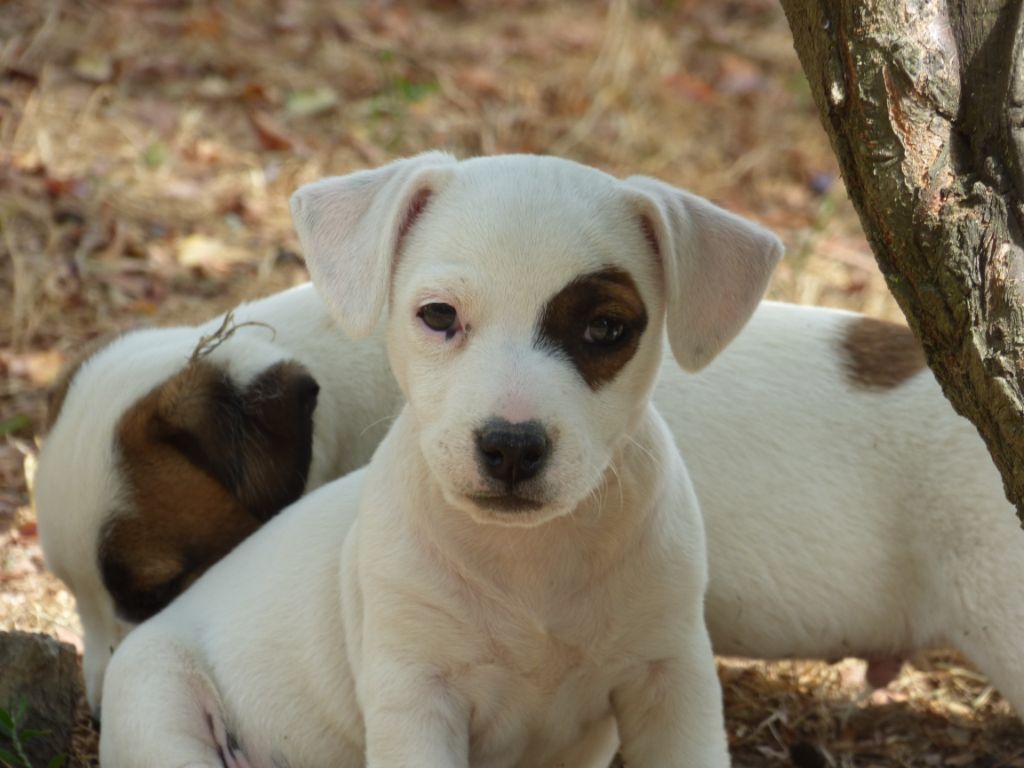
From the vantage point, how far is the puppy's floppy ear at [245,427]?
4.46 m

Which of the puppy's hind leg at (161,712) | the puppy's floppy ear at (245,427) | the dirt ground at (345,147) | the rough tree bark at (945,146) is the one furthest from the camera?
the dirt ground at (345,147)

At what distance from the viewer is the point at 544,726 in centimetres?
377

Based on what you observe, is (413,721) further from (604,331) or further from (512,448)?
(604,331)

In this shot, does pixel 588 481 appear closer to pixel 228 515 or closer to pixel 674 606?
pixel 674 606

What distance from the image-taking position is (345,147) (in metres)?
8.82

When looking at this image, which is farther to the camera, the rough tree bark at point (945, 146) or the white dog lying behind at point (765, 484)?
the white dog lying behind at point (765, 484)

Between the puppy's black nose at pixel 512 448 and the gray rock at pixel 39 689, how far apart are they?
1.86m

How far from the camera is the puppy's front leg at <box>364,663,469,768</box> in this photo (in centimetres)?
354

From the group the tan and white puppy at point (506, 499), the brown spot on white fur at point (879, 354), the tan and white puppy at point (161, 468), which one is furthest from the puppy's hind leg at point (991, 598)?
the tan and white puppy at point (161, 468)

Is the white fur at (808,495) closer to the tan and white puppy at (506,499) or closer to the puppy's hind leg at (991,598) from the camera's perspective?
the puppy's hind leg at (991,598)

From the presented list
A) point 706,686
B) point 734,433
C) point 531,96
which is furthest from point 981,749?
point 531,96

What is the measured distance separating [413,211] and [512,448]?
30.3 inches

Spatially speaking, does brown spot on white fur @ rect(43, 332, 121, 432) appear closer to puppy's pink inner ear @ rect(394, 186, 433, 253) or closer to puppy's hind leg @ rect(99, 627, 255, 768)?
puppy's hind leg @ rect(99, 627, 255, 768)

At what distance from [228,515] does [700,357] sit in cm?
172
